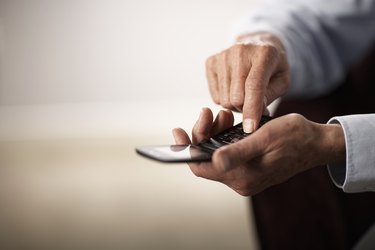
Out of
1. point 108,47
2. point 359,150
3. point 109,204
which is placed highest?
point 108,47

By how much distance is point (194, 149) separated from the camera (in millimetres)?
451

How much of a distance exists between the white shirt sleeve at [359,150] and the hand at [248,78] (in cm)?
10

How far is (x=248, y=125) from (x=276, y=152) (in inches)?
2.1

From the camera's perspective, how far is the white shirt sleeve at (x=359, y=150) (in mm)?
477

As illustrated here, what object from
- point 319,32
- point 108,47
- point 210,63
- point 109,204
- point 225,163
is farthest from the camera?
point 108,47

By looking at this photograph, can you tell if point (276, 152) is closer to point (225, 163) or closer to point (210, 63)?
point (225, 163)

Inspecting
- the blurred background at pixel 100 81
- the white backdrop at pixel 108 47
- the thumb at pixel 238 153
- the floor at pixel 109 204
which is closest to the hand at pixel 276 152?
the thumb at pixel 238 153

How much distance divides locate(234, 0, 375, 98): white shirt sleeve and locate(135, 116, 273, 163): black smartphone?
379 mm

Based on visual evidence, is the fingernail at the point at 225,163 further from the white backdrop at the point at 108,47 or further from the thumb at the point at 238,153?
the white backdrop at the point at 108,47

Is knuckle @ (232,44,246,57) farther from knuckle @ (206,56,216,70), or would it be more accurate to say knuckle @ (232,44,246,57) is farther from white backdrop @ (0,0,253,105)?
white backdrop @ (0,0,253,105)

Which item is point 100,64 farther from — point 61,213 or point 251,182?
point 251,182

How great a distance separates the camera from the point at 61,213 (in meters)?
1.29

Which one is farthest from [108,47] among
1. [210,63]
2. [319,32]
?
[210,63]

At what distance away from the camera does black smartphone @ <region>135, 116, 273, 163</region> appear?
40cm
